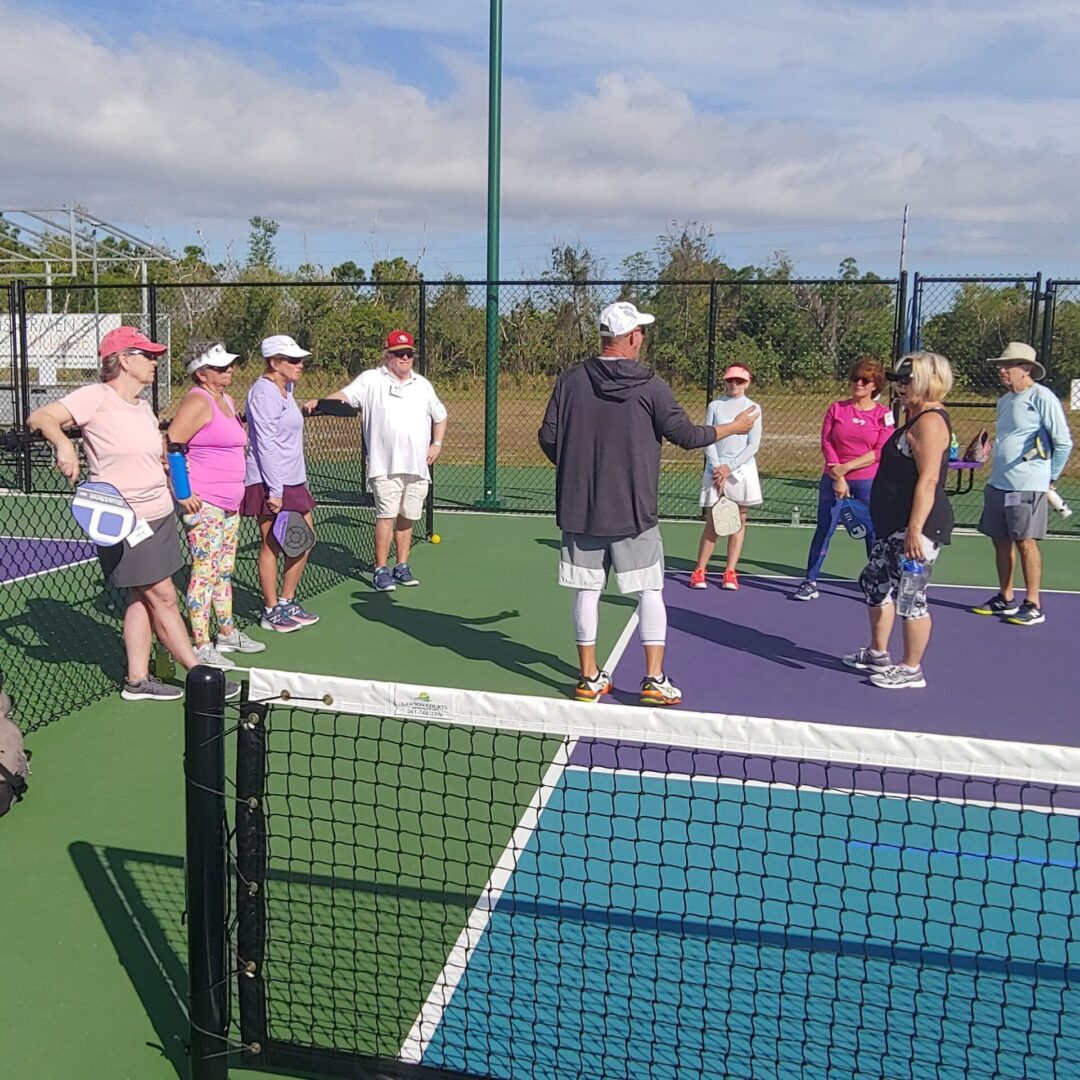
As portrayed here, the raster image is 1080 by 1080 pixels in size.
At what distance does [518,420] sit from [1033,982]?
1506 cm

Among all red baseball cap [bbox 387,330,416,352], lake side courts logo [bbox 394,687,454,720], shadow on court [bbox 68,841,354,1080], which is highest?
red baseball cap [bbox 387,330,416,352]

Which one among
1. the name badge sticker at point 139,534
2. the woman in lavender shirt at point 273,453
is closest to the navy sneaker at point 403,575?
the woman in lavender shirt at point 273,453

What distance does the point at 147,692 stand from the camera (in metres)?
5.94

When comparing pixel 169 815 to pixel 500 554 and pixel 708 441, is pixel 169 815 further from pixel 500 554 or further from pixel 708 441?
pixel 500 554

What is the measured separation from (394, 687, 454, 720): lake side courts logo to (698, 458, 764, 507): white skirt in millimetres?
5793

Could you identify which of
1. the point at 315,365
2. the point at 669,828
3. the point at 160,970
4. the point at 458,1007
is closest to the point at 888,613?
the point at 669,828

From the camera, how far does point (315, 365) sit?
18281 millimetres

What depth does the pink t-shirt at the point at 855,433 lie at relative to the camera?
25.9 ft

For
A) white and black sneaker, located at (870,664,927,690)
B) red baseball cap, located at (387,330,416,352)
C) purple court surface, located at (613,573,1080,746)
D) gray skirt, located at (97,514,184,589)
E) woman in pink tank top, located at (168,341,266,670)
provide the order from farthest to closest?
red baseball cap, located at (387,330,416,352), white and black sneaker, located at (870,664,927,690), woman in pink tank top, located at (168,341,266,670), purple court surface, located at (613,573,1080,746), gray skirt, located at (97,514,184,589)

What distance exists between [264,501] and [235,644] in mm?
909

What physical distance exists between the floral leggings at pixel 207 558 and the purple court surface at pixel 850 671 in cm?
229

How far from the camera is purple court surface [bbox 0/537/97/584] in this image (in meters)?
9.09

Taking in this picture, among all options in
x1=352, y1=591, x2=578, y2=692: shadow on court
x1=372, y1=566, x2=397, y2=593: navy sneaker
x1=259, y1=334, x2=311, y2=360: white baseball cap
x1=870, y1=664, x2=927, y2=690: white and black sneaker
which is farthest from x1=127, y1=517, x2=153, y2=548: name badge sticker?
x1=870, y1=664, x2=927, y2=690: white and black sneaker

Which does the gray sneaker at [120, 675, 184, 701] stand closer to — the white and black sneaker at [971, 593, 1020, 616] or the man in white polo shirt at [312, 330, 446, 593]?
the man in white polo shirt at [312, 330, 446, 593]
